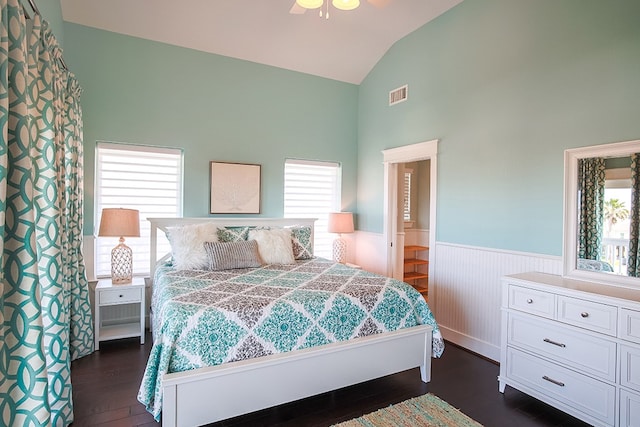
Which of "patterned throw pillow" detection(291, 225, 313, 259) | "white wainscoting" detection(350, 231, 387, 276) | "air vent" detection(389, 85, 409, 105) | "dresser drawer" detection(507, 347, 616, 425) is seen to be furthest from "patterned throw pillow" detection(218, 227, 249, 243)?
"dresser drawer" detection(507, 347, 616, 425)

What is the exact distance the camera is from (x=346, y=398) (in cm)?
262

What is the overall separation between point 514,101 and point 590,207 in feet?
3.70

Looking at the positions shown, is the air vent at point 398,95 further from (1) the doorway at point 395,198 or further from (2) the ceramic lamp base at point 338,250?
(2) the ceramic lamp base at point 338,250

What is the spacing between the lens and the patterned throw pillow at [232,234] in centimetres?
382

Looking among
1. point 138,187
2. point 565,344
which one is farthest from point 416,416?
point 138,187

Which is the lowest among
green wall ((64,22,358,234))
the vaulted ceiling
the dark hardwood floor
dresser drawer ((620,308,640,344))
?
the dark hardwood floor

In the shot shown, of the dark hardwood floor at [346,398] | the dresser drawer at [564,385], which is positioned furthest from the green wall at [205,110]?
the dresser drawer at [564,385]

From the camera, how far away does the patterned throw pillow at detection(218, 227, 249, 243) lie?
382cm

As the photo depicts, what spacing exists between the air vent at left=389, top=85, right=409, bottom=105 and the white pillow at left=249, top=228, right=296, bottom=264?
7.36ft

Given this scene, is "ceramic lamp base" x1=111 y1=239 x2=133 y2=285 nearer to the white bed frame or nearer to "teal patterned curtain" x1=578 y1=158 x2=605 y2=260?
the white bed frame

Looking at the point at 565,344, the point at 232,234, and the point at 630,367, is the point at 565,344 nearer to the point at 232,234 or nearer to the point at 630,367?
the point at 630,367

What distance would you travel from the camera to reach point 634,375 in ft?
6.66

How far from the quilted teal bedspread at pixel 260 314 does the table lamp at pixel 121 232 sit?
59 centimetres

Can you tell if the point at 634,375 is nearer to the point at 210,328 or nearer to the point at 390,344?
the point at 390,344
